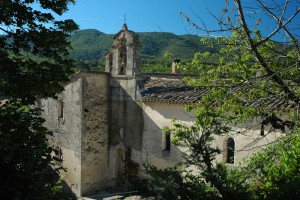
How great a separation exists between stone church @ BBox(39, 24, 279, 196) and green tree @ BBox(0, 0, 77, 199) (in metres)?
8.11

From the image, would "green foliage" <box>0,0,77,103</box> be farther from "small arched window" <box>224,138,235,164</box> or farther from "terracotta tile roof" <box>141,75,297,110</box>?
"small arched window" <box>224,138,235,164</box>

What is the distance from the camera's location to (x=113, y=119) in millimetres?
16359

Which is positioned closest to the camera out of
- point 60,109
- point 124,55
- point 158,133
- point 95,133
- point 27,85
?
point 27,85

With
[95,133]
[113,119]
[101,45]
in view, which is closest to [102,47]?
[101,45]

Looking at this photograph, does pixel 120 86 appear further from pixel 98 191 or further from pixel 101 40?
pixel 101 40

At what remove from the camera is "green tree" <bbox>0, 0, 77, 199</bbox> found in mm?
5898

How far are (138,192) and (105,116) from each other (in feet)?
32.8

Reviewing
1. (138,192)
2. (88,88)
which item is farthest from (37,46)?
(88,88)

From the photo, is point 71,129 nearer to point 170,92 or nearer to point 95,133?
point 95,133

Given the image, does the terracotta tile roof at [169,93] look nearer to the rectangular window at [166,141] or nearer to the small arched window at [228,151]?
the rectangular window at [166,141]

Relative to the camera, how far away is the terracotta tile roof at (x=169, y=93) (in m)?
12.9

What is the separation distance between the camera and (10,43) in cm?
622

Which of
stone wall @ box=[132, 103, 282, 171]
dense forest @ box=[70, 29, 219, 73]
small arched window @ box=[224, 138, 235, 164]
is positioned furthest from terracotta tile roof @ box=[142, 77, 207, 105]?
dense forest @ box=[70, 29, 219, 73]

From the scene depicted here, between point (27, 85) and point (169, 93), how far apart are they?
28.4ft
